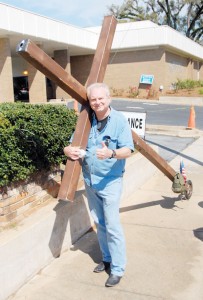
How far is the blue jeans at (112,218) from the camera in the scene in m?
3.09

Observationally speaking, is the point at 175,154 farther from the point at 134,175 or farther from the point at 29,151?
the point at 29,151

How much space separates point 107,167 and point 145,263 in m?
1.19

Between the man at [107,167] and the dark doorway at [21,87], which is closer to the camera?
the man at [107,167]

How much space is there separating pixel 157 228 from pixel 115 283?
4.67 ft

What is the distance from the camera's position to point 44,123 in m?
3.91

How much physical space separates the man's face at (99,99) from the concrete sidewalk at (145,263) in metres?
1.57

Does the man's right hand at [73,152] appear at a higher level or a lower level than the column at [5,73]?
lower

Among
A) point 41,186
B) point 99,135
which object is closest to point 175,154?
point 41,186

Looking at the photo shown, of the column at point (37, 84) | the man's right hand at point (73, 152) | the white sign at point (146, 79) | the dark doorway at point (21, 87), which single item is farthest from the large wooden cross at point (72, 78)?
the dark doorway at point (21, 87)

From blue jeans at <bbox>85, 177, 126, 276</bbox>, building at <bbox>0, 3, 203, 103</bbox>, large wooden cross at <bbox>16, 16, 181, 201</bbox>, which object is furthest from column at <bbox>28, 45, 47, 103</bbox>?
blue jeans at <bbox>85, 177, 126, 276</bbox>

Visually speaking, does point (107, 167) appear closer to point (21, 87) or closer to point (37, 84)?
point (37, 84)

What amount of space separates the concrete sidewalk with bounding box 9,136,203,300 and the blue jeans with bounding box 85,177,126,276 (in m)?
0.24

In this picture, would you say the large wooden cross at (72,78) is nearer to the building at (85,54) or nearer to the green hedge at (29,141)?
the green hedge at (29,141)

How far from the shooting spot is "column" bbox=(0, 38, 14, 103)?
21.2 metres
